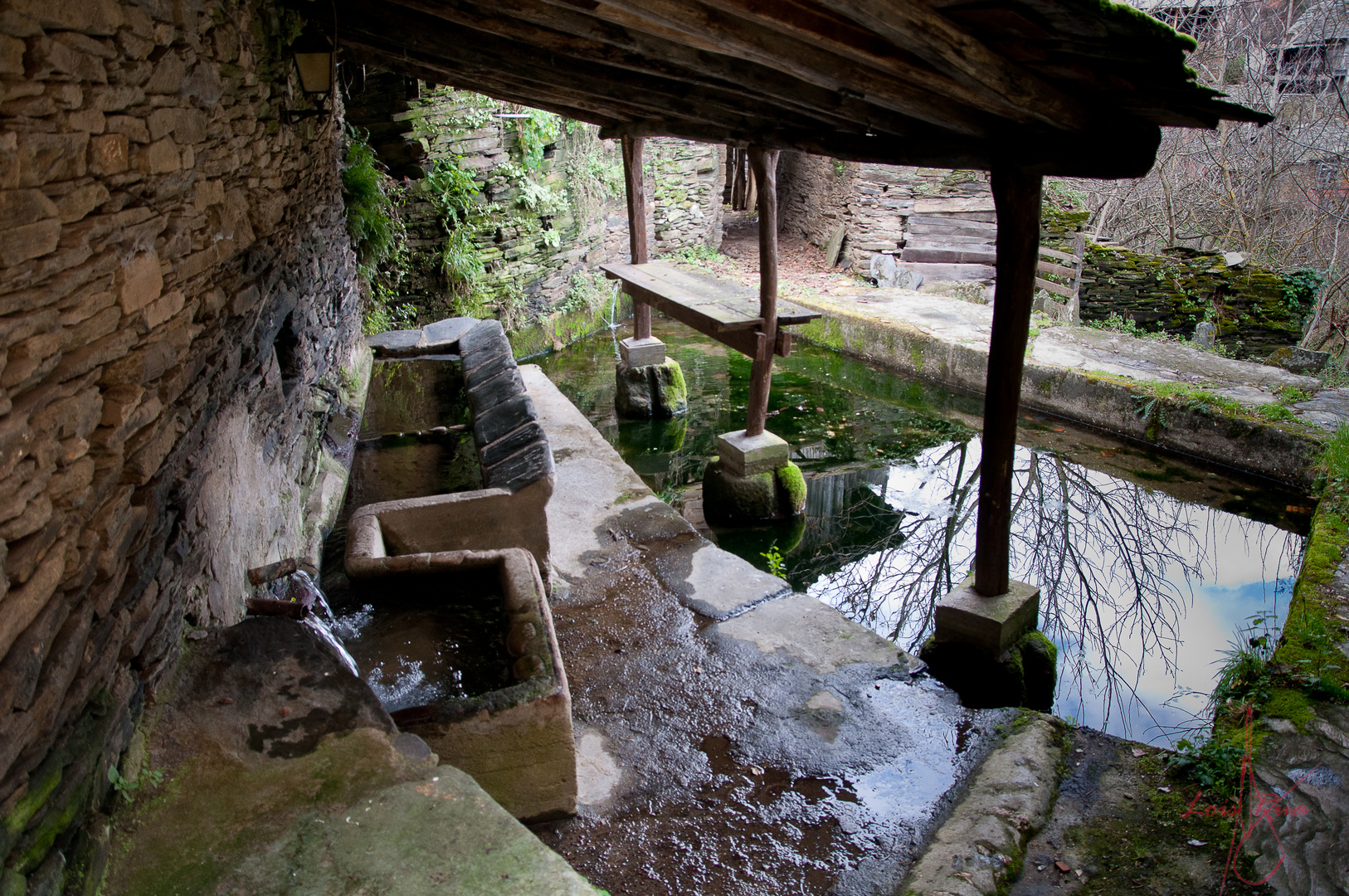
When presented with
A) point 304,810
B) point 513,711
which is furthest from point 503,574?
point 304,810

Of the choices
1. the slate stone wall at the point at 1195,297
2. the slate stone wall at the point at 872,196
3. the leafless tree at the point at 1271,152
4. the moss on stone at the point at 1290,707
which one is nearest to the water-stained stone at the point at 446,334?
the moss on stone at the point at 1290,707

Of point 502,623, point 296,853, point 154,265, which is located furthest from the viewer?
point 502,623

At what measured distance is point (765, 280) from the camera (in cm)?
591

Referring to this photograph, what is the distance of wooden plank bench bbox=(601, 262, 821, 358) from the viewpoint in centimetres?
614

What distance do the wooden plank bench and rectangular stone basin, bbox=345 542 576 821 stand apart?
3.55m

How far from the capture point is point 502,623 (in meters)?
2.88

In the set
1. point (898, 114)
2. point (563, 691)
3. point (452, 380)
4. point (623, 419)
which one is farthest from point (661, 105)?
point (623, 419)

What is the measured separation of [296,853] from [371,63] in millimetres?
5260

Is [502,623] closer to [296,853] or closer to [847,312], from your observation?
[296,853]

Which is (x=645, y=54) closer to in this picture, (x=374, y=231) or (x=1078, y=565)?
(x=1078, y=565)

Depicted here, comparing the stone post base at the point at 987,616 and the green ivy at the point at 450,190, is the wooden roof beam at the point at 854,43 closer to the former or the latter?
the stone post base at the point at 987,616

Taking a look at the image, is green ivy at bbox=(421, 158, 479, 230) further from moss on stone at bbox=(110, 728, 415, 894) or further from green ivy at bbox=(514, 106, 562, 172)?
moss on stone at bbox=(110, 728, 415, 894)

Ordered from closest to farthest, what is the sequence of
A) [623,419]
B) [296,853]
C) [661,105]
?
[296,853]
[661,105]
[623,419]

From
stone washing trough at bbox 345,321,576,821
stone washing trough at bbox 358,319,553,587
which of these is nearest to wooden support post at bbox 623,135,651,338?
stone washing trough at bbox 345,321,576,821
